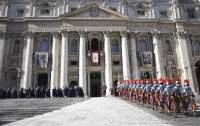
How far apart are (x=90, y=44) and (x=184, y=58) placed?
45.6 ft

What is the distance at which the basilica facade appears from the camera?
27.7 m

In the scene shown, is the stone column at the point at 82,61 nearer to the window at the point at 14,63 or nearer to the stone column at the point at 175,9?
the window at the point at 14,63

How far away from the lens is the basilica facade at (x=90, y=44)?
27703mm

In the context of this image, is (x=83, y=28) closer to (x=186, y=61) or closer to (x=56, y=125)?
(x=186, y=61)

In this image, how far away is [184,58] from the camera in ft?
96.8

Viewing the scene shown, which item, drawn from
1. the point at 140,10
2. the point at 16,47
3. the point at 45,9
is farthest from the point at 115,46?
the point at 16,47

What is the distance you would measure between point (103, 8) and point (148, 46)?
8772mm

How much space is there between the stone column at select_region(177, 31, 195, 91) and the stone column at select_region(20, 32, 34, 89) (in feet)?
70.7

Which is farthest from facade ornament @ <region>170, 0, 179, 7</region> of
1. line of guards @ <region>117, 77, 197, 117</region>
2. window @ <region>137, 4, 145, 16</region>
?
line of guards @ <region>117, 77, 197, 117</region>

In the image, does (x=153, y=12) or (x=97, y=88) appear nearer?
(x=97, y=88)

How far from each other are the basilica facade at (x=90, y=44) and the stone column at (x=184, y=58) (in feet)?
0.43

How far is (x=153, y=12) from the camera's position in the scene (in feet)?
104

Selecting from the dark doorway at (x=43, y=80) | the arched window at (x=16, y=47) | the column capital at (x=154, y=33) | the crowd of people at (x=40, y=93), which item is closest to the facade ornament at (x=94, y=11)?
the column capital at (x=154, y=33)

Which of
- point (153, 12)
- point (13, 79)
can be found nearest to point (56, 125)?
Answer: point (13, 79)
